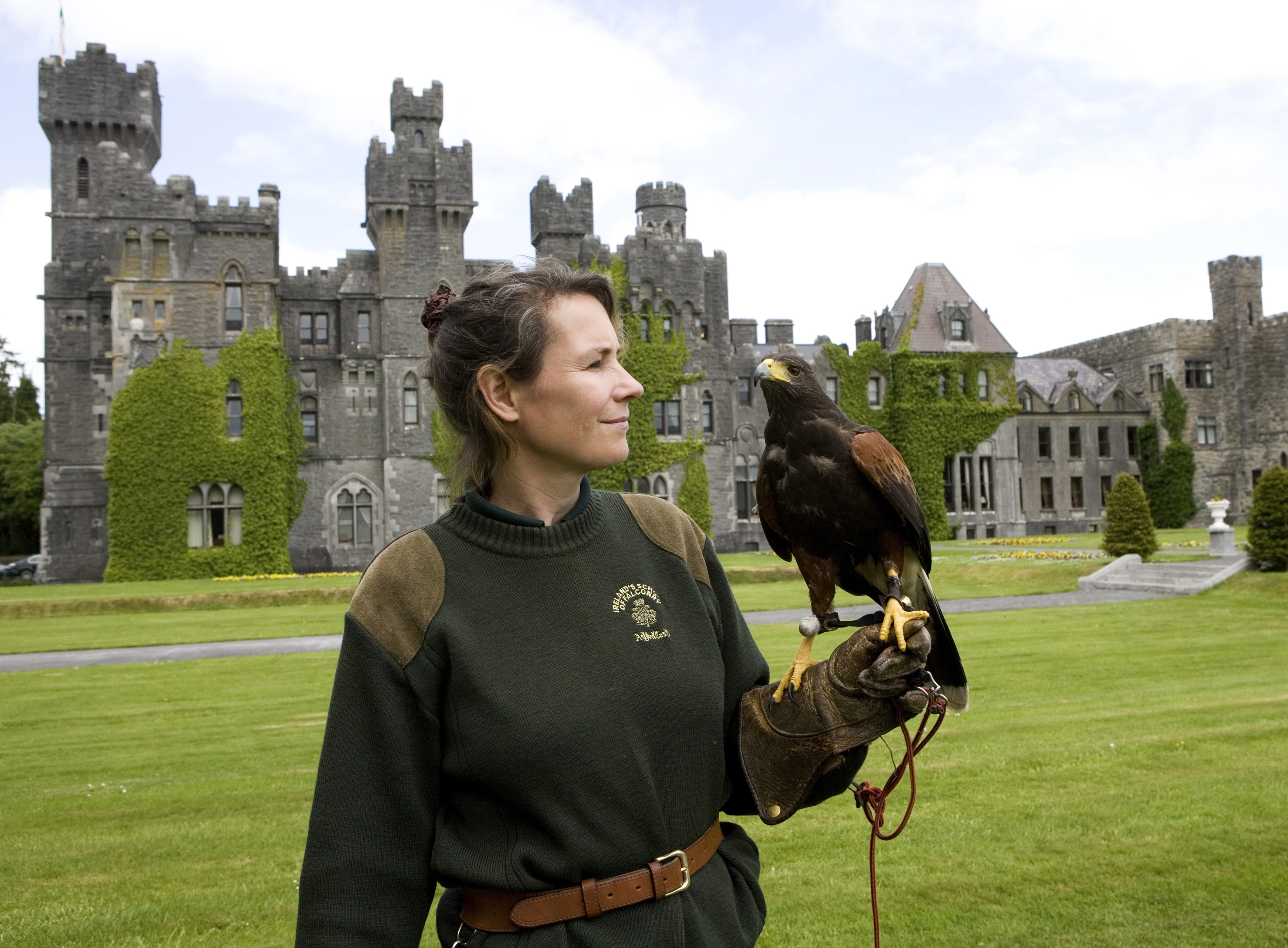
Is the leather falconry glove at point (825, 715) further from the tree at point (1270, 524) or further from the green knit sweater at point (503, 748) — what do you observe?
the tree at point (1270, 524)

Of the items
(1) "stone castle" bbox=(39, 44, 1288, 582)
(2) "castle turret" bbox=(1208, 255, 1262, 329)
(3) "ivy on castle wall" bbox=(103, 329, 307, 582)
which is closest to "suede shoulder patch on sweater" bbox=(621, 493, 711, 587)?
(1) "stone castle" bbox=(39, 44, 1288, 582)

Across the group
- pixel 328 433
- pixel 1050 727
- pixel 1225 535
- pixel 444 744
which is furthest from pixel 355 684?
pixel 328 433

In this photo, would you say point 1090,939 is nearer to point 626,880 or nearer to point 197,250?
point 626,880

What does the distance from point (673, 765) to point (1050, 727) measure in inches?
303

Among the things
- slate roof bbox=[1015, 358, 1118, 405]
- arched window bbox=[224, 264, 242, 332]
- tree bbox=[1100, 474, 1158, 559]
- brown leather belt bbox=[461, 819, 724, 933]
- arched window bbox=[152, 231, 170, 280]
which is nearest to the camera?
brown leather belt bbox=[461, 819, 724, 933]

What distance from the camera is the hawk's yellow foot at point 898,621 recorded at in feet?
8.02

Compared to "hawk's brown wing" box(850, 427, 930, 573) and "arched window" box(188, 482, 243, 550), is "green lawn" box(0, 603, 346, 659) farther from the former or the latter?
"hawk's brown wing" box(850, 427, 930, 573)

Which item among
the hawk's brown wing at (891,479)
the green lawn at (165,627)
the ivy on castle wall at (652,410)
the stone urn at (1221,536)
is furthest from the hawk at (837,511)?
the ivy on castle wall at (652,410)

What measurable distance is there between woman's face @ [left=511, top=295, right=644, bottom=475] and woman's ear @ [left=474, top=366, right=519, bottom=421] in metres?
0.01

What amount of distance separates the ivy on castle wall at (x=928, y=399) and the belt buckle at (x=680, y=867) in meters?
43.2

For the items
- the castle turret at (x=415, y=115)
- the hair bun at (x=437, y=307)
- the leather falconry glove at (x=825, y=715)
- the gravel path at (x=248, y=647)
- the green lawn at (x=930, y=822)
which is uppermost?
the castle turret at (x=415, y=115)

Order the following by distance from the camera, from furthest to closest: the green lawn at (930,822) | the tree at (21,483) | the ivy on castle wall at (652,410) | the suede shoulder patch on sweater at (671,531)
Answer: the tree at (21,483) < the ivy on castle wall at (652,410) < the green lawn at (930,822) < the suede shoulder patch on sweater at (671,531)

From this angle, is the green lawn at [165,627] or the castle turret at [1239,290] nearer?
the green lawn at [165,627]

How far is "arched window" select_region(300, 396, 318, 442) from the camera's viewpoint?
39.6 metres
